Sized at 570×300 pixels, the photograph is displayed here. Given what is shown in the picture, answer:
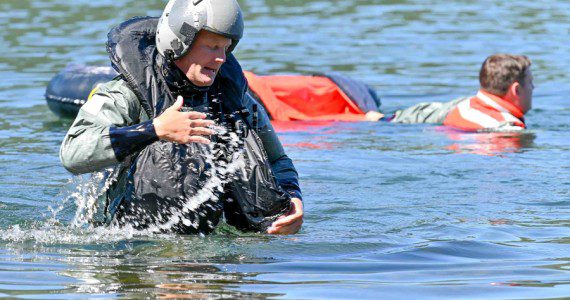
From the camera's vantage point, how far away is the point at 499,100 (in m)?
11.6

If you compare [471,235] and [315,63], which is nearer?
[471,235]

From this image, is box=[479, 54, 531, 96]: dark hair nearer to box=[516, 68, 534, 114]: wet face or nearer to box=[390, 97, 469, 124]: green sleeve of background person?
box=[516, 68, 534, 114]: wet face

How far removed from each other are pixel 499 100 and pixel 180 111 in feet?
20.4

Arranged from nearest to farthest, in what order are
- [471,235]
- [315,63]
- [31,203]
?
[471,235], [31,203], [315,63]

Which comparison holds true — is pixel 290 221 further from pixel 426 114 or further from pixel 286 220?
pixel 426 114

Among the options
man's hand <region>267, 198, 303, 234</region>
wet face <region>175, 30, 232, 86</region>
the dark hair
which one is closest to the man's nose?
wet face <region>175, 30, 232, 86</region>

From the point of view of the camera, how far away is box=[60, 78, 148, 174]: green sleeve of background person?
575 cm

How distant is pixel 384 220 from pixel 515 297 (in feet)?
7.76

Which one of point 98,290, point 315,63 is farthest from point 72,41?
point 98,290

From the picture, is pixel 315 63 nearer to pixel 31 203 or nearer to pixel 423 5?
pixel 423 5

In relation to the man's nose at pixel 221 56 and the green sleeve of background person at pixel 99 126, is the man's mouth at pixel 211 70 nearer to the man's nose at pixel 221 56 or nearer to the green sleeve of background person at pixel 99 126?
the man's nose at pixel 221 56

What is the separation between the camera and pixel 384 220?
769 cm

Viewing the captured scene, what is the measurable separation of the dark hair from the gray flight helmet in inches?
230

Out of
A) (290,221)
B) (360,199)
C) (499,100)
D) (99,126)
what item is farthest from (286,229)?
(499,100)
